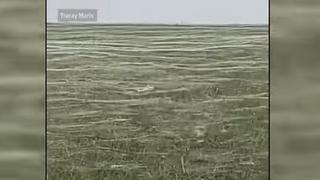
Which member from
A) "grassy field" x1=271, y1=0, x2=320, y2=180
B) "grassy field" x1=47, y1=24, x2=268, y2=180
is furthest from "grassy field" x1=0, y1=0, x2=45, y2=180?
"grassy field" x1=271, y1=0, x2=320, y2=180

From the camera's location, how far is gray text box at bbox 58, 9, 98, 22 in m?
5.43

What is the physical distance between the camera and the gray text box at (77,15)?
214 inches

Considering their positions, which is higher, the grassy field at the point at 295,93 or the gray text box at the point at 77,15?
the gray text box at the point at 77,15

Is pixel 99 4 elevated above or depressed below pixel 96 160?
above

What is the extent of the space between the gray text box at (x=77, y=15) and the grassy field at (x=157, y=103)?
0.07 m

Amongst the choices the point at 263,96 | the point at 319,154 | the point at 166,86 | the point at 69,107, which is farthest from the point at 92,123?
the point at 319,154

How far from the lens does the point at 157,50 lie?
548 cm

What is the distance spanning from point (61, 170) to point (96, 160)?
27 cm

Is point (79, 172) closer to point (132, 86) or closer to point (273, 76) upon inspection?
point (132, 86)

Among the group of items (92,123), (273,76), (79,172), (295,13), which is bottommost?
(79,172)

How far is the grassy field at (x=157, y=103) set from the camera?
545cm

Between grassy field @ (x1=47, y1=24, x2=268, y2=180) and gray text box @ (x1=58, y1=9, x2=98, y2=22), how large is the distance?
70 millimetres

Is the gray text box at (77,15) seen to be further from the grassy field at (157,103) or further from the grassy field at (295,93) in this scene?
the grassy field at (295,93)

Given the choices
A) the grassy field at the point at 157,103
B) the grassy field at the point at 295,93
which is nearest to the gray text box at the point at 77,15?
the grassy field at the point at 157,103
